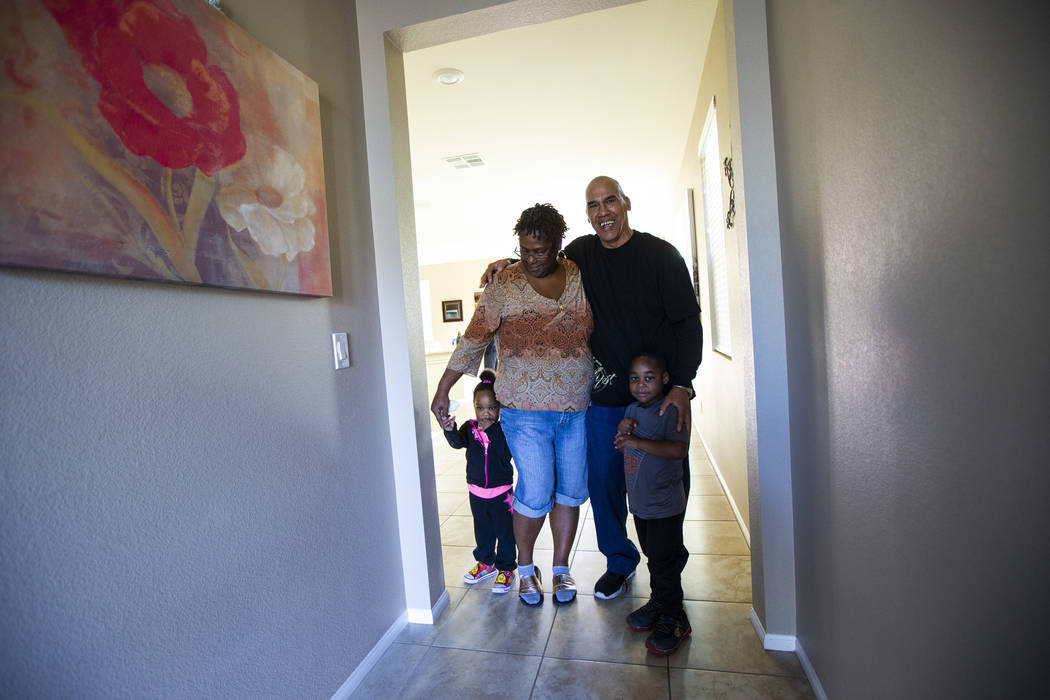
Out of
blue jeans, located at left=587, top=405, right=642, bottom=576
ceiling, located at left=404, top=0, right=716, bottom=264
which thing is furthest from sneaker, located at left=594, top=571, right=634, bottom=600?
ceiling, located at left=404, top=0, right=716, bottom=264

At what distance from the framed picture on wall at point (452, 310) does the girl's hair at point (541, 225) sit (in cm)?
897

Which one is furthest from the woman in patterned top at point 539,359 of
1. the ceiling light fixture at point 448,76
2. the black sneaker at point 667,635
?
the ceiling light fixture at point 448,76

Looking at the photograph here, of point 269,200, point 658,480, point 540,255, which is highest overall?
point 269,200

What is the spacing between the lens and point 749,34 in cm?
165

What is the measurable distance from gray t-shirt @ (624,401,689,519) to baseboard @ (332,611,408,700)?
3.38 ft

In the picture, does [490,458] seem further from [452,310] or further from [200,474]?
[452,310]

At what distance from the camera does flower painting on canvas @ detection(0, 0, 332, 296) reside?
0.80 m

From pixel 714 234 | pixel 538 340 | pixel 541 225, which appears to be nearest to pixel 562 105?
pixel 714 234

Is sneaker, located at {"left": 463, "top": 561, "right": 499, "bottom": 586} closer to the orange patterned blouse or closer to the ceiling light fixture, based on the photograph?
the orange patterned blouse

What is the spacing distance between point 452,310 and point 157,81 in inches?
386

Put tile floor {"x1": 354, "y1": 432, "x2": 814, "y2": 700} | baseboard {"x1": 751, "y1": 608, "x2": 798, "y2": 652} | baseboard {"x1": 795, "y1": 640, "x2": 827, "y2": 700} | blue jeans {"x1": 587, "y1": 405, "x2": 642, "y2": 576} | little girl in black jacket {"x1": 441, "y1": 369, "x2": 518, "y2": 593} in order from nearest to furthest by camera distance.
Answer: baseboard {"x1": 795, "y1": 640, "x2": 827, "y2": 700}
tile floor {"x1": 354, "y1": 432, "x2": 814, "y2": 700}
baseboard {"x1": 751, "y1": 608, "x2": 798, "y2": 652}
blue jeans {"x1": 587, "y1": 405, "x2": 642, "y2": 576}
little girl in black jacket {"x1": 441, "y1": 369, "x2": 518, "y2": 593}

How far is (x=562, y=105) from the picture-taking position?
11.9 feet

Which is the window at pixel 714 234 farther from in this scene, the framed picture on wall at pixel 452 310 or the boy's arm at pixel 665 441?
the framed picture on wall at pixel 452 310

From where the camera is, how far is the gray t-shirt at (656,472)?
1.83 meters
